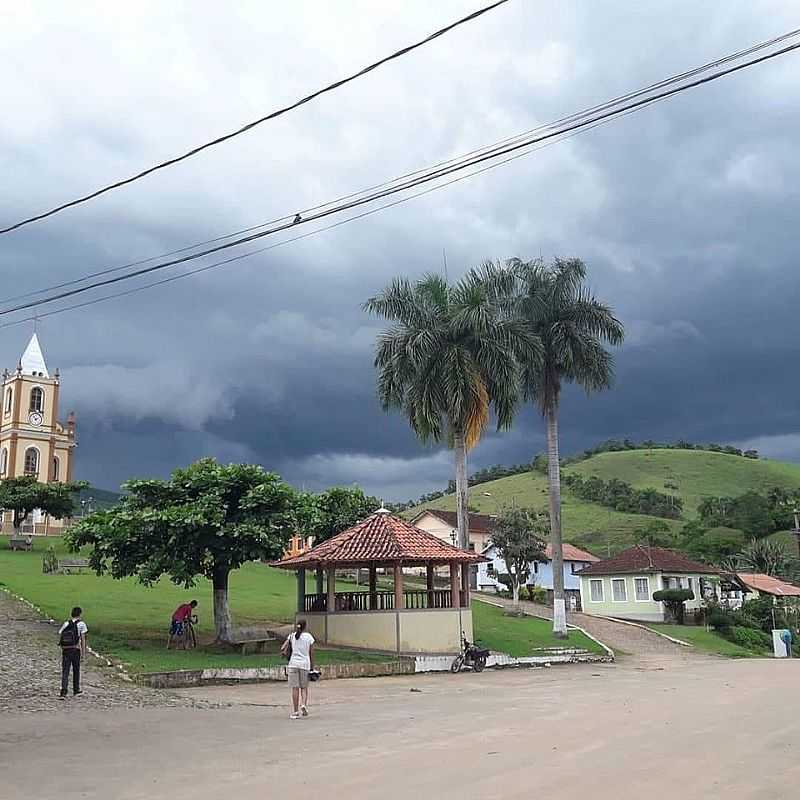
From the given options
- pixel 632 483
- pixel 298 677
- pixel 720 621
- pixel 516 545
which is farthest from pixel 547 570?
pixel 632 483

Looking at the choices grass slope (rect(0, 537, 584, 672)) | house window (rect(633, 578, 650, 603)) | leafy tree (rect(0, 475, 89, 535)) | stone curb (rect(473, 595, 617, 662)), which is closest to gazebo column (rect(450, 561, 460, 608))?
grass slope (rect(0, 537, 584, 672))

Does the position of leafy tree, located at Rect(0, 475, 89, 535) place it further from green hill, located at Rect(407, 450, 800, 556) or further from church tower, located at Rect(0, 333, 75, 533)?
green hill, located at Rect(407, 450, 800, 556)

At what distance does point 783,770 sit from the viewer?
993 centimetres

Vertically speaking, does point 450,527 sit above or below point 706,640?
above

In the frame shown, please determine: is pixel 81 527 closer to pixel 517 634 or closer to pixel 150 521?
pixel 150 521

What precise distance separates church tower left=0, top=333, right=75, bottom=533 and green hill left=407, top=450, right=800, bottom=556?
161 feet

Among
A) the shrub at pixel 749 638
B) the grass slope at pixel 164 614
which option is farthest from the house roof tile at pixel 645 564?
the grass slope at pixel 164 614

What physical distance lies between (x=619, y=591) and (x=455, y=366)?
26796 millimetres

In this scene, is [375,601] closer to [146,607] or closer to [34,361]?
[146,607]

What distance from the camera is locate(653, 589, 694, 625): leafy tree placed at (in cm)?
5056

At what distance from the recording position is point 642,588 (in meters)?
53.7

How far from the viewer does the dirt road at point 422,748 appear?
9133 mm

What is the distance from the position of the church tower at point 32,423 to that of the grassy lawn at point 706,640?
49.7 meters

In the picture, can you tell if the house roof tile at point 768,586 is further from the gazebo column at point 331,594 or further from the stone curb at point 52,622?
the stone curb at point 52,622
